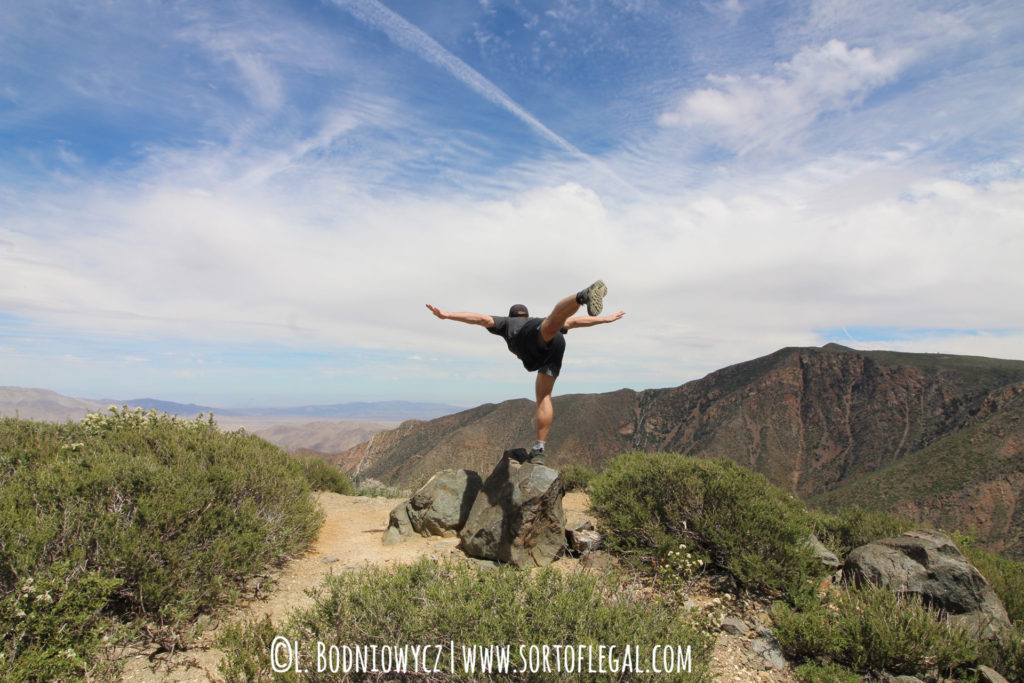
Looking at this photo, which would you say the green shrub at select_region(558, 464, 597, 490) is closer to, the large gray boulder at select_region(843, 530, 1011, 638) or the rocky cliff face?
the large gray boulder at select_region(843, 530, 1011, 638)

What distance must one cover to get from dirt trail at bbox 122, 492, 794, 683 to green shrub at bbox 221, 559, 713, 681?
1.39 ft

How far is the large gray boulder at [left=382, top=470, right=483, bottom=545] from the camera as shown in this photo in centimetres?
840

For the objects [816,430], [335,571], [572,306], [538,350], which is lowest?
[816,430]

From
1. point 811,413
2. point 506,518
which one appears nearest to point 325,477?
point 506,518

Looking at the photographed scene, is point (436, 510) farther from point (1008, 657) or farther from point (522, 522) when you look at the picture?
point (1008, 657)

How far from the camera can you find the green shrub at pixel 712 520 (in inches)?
257

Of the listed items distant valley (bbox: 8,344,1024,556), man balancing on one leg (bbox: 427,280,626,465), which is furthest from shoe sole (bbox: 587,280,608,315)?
distant valley (bbox: 8,344,1024,556)

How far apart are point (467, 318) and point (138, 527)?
13.9ft

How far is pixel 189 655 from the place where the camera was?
15.4 feet

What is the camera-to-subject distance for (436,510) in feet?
Answer: 27.7

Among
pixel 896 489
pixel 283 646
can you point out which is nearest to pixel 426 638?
pixel 283 646

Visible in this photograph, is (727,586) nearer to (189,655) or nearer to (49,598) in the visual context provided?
(189,655)

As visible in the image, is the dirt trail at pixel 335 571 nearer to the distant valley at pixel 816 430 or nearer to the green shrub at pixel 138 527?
the green shrub at pixel 138 527

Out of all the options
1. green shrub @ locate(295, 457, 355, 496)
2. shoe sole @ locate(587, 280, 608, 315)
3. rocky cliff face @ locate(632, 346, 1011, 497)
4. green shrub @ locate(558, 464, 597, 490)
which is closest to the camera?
shoe sole @ locate(587, 280, 608, 315)
